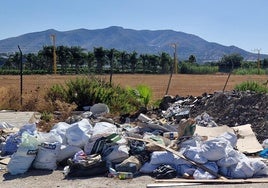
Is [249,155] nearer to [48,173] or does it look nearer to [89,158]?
[89,158]

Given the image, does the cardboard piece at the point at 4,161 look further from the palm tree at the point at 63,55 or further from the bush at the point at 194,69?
the bush at the point at 194,69

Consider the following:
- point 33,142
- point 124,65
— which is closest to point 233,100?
point 33,142

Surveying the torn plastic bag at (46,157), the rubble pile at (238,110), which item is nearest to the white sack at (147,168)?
the torn plastic bag at (46,157)

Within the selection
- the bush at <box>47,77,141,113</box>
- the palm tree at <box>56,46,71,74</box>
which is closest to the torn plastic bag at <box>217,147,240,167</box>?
the bush at <box>47,77,141,113</box>

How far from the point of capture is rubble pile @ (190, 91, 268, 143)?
1184 cm

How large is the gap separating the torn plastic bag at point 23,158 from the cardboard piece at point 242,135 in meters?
3.43

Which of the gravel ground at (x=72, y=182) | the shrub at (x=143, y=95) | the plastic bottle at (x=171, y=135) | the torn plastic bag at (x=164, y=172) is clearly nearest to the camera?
the gravel ground at (x=72, y=182)

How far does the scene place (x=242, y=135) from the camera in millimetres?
10695

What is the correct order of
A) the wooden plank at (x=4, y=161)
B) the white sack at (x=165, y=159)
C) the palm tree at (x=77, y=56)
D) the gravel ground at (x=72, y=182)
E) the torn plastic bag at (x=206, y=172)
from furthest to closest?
1. the palm tree at (x=77, y=56)
2. the wooden plank at (x=4, y=161)
3. the white sack at (x=165, y=159)
4. the torn plastic bag at (x=206, y=172)
5. the gravel ground at (x=72, y=182)

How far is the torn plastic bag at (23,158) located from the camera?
28.1 feet

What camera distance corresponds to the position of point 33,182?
803cm

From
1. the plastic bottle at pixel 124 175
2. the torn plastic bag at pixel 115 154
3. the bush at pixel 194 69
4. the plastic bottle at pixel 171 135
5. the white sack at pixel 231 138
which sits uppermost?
the white sack at pixel 231 138

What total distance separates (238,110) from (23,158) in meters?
6.31

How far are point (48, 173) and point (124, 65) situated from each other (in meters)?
74.5
